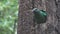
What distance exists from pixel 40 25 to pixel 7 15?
1.91 metres

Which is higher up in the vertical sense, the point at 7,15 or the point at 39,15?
the point at 39,15

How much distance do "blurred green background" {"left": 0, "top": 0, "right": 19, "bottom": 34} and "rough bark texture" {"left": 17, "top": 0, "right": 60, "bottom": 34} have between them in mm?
1540

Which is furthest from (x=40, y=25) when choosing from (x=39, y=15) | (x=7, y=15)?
(x=7, y=15)

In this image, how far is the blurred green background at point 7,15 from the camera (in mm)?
2707

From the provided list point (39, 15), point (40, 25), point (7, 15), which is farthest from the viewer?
point (7, 15)

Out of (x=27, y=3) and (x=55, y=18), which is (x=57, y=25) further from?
(x=27, y=3)

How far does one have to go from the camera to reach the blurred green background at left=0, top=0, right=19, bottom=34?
107 inches

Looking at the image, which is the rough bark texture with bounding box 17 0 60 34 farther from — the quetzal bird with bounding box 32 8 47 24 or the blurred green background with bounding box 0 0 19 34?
the blurred green background with bounding box 0 0 19 34

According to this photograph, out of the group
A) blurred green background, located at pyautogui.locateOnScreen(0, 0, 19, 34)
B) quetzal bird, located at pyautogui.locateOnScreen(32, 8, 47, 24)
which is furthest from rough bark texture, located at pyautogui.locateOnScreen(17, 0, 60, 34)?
blurred green background, located at pyautogui.locateOnScreen(0, 0, 19, 34)

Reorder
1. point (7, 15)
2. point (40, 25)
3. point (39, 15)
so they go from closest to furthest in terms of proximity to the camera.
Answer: point (39, 15)
point (40, 25)
point (7, 15)

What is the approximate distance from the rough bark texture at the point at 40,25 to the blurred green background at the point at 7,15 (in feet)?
5.05

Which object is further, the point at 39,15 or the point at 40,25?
the point at 40,25

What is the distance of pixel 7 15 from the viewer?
2910 mm

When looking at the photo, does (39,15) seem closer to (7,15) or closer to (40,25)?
(40,25)
